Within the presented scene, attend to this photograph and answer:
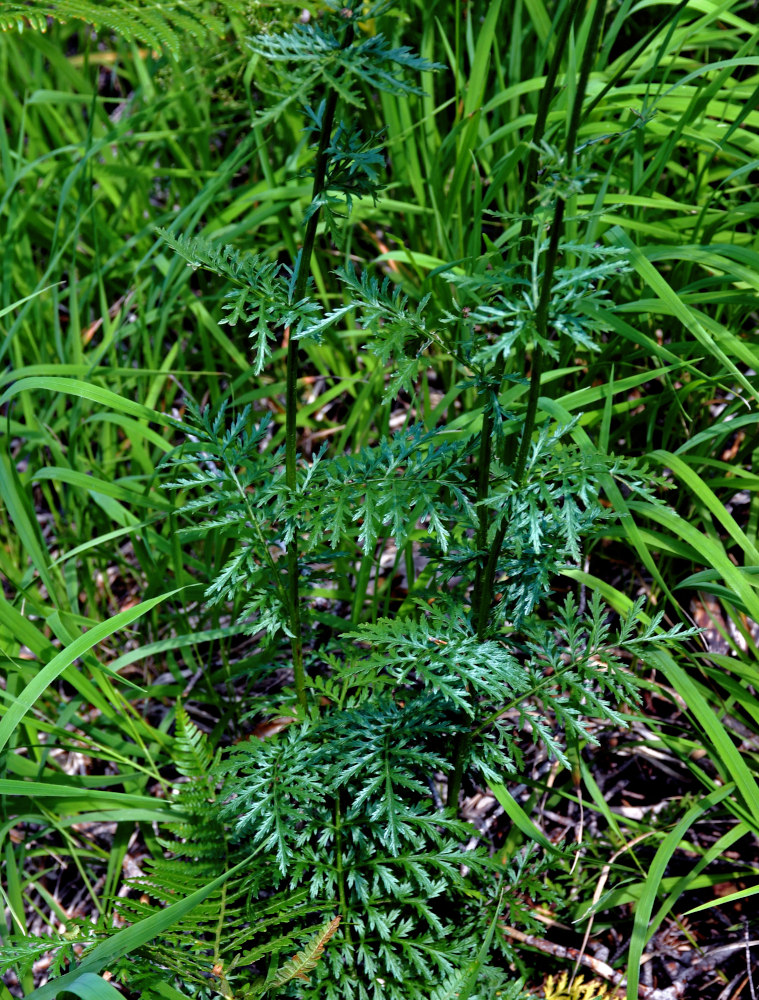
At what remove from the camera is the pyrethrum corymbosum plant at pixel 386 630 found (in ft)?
4.34

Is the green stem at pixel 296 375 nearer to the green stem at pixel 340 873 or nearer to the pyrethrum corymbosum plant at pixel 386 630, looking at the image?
the pyrethrum corymbosum plant at pixel 386 630

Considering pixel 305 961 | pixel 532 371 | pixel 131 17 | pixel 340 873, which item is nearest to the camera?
pixel 532 371

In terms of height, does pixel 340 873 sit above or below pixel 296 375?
below

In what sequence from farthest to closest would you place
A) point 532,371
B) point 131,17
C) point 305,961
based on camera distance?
point 131,17, point 305,961, point 532,371

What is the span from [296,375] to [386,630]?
0.46 metres

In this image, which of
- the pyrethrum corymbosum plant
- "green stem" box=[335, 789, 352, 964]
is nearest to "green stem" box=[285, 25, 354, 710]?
the pyrethrum corymbosum plant

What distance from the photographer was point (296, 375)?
56.9 inches

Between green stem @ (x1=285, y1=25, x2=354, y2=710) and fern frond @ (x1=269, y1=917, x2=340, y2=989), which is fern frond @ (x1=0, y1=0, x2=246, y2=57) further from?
fern frond @ (x1=269, y1=917, x2=340, y2=989)

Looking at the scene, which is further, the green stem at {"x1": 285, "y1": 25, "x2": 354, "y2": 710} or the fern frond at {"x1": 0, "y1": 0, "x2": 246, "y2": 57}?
the fern frond at {"x1": 0, "y1": 0, "x2": 246, "y2": 57}

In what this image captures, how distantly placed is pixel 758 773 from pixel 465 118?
1.82 meters

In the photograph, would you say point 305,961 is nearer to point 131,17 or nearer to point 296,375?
point 296,375

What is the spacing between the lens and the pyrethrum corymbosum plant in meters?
1.32

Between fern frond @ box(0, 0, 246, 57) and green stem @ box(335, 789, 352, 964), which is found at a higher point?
fern frond @ box(0, 0, 246, 57)

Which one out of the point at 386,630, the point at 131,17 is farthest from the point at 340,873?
the point at 131,17
